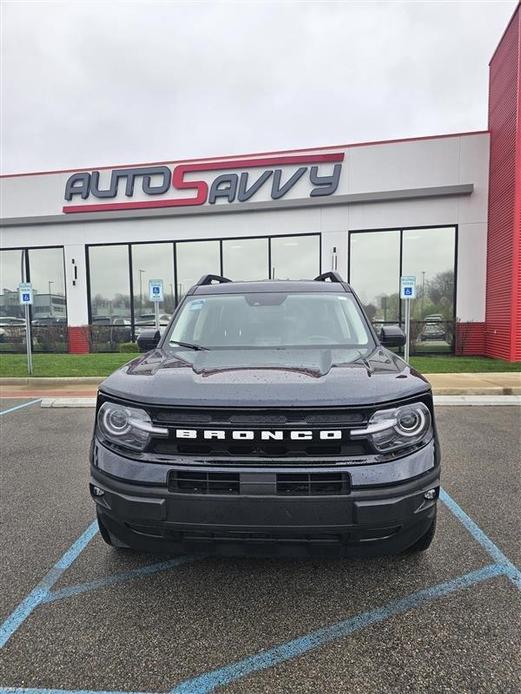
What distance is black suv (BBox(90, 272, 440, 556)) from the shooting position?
2180 millimetres

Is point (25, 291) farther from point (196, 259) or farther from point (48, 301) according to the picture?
point (48, 301)

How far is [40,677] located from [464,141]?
1584 cm

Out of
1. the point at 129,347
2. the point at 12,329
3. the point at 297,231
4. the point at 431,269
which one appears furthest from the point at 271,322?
the point at 12,329

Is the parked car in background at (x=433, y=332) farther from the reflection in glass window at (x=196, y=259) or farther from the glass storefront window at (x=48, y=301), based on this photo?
the glass storefront window at (x=48, y=301)

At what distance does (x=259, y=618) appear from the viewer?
2.45 m

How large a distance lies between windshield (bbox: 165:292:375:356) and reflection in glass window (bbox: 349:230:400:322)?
1166 cm

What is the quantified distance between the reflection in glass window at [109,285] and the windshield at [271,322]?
45.0ft

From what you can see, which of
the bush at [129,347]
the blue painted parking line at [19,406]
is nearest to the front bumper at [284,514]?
the blue painted parking line at [19,406]

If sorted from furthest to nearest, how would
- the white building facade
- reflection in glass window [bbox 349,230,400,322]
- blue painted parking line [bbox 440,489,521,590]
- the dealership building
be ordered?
reflection in glass window [bbox 349,230,400,322], the white building facade, the dealership building, blue painted parking line [bbox 440,489,521,590]

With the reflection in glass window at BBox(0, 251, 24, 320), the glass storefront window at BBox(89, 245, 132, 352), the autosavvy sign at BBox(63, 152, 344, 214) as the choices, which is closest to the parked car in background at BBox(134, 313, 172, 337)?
the glass storefront window at BBox(89, 245, 132, 352)

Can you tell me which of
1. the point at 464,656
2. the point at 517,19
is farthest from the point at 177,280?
the point at 464,656

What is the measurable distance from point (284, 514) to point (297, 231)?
13931mm

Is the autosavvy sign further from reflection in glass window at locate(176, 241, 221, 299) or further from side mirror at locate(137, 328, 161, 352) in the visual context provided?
side mirror at locate(137, 328, 161, 352)

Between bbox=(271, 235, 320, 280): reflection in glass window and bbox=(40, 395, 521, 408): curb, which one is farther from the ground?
bbox=(271, 235, 320, 280): reflection in glass window
